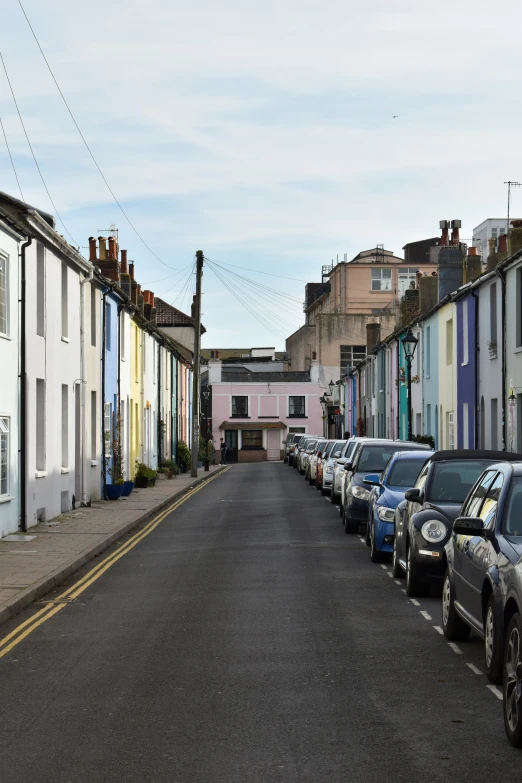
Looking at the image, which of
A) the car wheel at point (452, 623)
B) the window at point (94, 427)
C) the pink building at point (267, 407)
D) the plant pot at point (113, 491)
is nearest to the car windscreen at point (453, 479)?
the car wheel at point (452, 623)

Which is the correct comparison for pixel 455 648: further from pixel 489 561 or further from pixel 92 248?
pixel 92 248

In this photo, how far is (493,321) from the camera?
27.9 m

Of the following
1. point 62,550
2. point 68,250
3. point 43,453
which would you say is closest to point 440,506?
point 62,550

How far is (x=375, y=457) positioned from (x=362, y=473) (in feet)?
2.32

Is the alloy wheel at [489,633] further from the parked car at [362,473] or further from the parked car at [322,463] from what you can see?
the parked car at [322,463]

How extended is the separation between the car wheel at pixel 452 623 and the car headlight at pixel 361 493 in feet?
31.9

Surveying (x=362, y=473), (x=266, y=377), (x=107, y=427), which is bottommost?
(x=362, y=473)

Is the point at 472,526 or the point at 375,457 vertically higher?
the point at 375,457

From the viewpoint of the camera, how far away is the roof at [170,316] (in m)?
82.6

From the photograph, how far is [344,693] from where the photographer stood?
26.1 ft

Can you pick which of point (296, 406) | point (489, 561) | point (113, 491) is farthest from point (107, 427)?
point (296, 406)

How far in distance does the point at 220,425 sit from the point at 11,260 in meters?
69.3

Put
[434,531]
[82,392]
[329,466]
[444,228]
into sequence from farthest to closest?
[444,228], [329,466], [82,392], [434,531]

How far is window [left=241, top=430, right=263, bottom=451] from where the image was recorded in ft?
291
